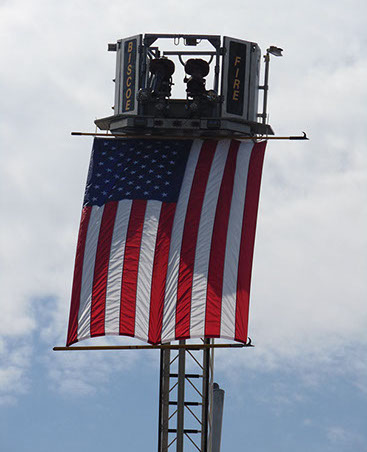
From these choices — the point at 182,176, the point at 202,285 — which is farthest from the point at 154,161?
the point at 202,285

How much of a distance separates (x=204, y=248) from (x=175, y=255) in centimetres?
120

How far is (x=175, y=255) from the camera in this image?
67.9 metres

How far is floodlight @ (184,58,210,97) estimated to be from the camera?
71.7m

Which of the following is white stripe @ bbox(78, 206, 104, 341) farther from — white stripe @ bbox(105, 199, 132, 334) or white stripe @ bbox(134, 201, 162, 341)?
white stripe @ bbox(134, 201, 162, 341)

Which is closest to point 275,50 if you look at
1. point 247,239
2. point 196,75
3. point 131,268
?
point 196,75

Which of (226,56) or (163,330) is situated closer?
(163,330)

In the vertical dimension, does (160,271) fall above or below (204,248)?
below

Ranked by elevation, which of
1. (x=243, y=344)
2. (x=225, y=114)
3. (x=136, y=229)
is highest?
(x=225, y=114)

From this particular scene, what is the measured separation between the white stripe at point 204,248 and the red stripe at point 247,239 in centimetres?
125

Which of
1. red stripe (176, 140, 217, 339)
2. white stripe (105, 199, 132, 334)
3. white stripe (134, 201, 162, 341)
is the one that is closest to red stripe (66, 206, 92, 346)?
white stripe (105, 199, 132, 334)

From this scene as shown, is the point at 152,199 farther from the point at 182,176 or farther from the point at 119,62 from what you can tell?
the point at 119,62

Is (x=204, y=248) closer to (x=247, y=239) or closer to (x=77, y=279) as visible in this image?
(x=247, y=239)

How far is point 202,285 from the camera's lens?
6706cm

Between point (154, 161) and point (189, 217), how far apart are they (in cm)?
354
